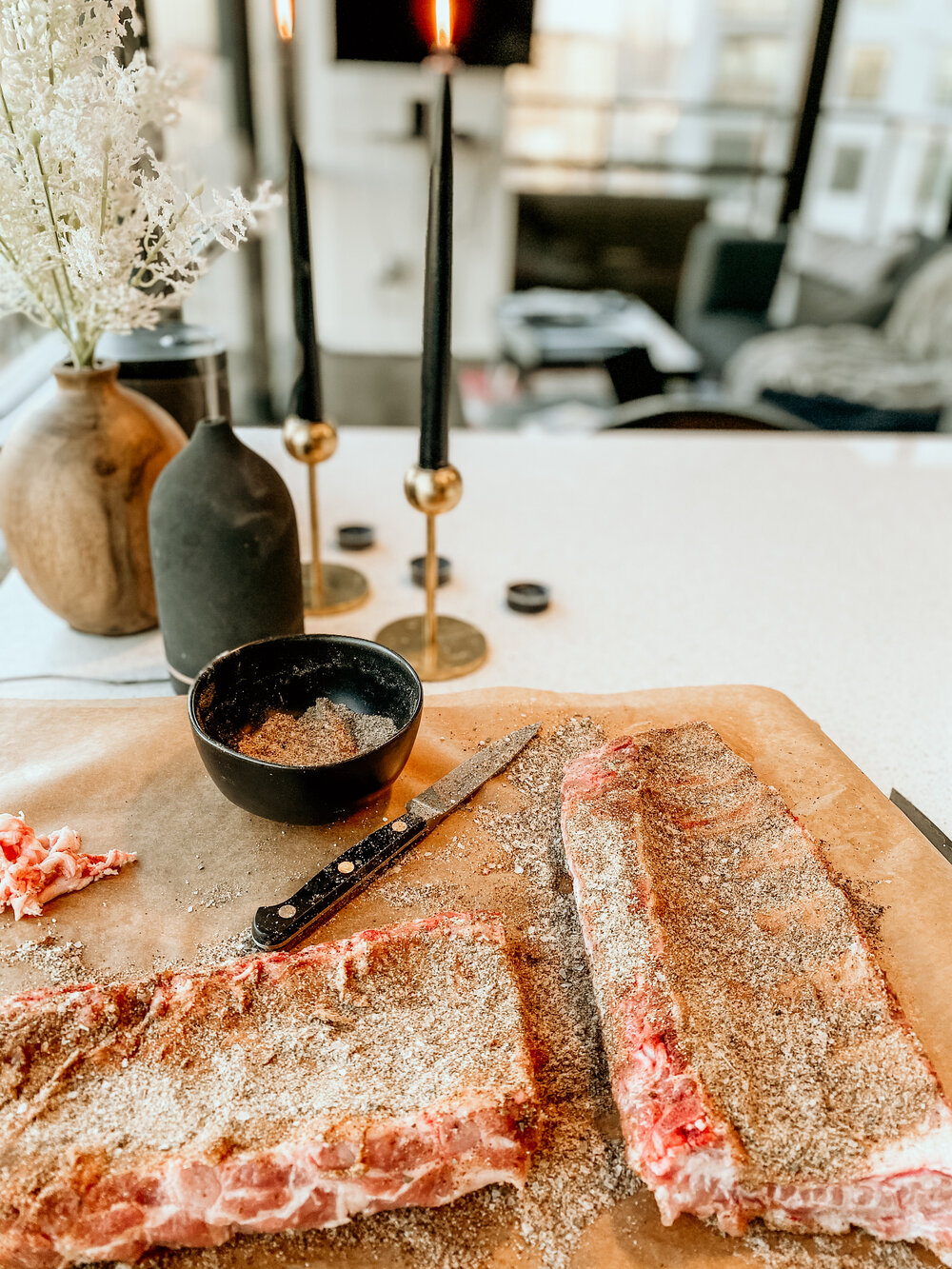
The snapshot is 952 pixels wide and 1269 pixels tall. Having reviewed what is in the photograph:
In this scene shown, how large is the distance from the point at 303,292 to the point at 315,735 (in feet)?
1.84

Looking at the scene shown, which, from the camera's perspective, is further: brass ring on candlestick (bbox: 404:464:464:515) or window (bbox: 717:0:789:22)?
window (bbox: 717:0:789:22)

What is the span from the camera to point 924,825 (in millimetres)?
958

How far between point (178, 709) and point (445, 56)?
2.32ft

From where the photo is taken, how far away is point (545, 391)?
585 cm

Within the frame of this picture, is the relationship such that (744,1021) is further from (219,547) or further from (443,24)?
(443,24)

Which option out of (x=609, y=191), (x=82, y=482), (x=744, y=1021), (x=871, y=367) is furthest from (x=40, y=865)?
(x=609, y=191)

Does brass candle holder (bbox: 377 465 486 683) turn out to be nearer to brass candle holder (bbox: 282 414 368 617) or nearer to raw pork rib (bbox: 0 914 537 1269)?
brass candle holder (bbox: 282 414 368 617)

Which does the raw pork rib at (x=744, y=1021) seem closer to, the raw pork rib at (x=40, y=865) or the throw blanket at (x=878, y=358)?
the raw pork rib at (x=40, y=865)

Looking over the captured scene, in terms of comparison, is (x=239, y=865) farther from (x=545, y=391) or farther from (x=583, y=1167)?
(x=545, y=391)

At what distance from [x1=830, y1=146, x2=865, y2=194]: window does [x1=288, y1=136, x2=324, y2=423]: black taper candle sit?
21.5ft

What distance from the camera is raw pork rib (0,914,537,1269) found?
0.57 meters

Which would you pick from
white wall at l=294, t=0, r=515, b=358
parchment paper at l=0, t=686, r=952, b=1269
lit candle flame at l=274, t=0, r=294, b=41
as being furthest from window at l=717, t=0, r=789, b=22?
parchment paper at l=0, t=686, r=952, b=1269

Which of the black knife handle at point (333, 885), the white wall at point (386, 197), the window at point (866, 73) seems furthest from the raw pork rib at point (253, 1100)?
the window at point (866, 73)

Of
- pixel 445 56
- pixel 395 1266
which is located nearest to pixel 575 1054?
pixel 395 1266
